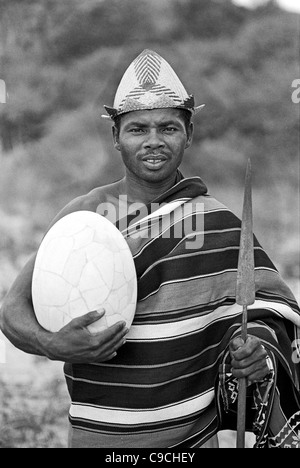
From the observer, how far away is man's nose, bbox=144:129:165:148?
91.3 inches

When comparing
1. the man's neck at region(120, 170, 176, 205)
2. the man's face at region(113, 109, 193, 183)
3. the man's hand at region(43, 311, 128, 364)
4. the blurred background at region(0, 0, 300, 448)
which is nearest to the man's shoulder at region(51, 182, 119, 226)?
the man's neck at region(120, 170, 176, 205)

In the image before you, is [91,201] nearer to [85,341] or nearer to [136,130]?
[136,130]

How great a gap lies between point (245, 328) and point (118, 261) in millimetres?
379

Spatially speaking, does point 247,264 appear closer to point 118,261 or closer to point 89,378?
point 118,261

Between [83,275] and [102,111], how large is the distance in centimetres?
170

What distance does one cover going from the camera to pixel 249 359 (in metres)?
2.13

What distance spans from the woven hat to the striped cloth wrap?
296mm

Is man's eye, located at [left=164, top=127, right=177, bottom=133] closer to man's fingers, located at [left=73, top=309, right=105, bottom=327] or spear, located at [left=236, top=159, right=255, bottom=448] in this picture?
spear, located at [left=236, top=159, right=255, bottom=448]

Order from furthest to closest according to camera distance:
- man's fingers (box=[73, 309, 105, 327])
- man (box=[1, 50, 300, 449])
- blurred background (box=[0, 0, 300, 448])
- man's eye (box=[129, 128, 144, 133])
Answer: blurred background (box=[0, 0, 300, 448]), man's eye (box=[129, 128, 144, 133]), man (box=[1, 50, 300, 449]), man's fingers (box=[73, 309, 105, 327])

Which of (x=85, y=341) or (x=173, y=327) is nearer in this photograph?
(x=85, y=341)

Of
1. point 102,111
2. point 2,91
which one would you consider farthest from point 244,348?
point 2,91

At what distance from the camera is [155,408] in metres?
2.25

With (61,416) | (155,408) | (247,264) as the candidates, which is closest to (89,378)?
(155,408)

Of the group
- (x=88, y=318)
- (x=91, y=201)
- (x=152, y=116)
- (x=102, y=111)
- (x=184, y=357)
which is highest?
(x=102, y=111)
